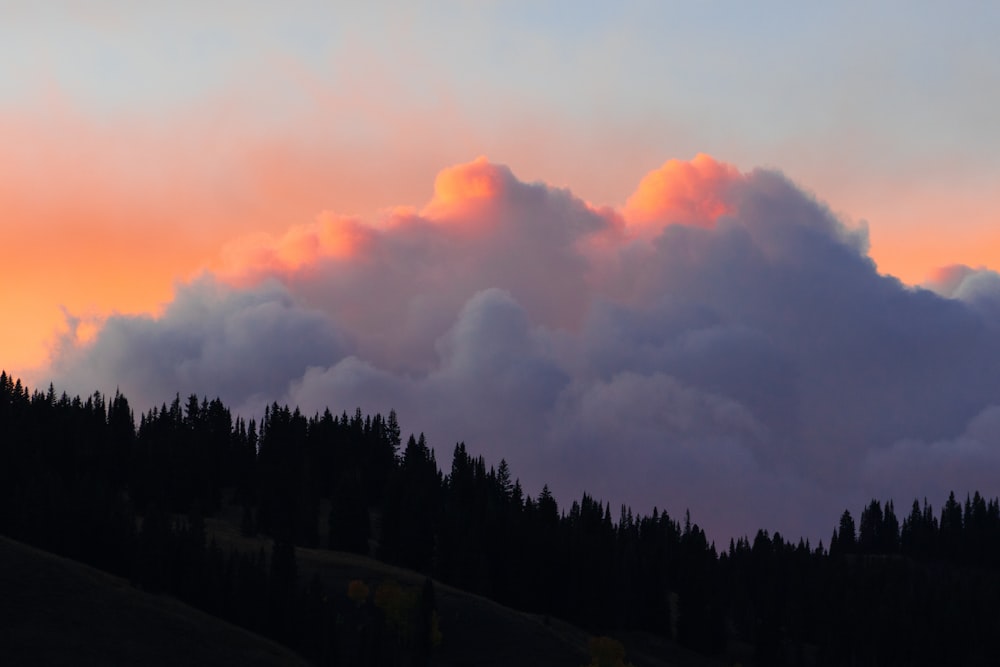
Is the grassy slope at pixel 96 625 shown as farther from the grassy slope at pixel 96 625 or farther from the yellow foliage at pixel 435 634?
the yellow foliage at pixel 435 634

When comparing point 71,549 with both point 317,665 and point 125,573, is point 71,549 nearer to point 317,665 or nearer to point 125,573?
point 125,573

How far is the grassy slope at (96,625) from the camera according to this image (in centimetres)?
14725

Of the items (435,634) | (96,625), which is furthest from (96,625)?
(435,634)

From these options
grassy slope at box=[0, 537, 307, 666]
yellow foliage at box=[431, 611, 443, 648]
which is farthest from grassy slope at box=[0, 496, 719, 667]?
yellow foliage at box=[431, 611, 443, 648]

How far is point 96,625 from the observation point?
6107 inches

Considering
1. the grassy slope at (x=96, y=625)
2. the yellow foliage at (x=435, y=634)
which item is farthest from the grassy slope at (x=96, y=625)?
the yellow foliage at (x=435, y=634)

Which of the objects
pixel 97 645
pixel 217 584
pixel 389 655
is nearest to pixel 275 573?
pixel 217 584

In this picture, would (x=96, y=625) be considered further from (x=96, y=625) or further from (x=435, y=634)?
(x=435, y=634)

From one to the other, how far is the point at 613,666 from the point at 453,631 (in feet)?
74.0

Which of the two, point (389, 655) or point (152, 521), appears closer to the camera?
point (389, 655)

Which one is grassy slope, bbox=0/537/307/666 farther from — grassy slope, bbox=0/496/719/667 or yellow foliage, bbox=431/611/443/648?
yellow foliage, bbox=431/611/443/648

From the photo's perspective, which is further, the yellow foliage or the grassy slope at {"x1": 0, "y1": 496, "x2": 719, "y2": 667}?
the yellow foliage

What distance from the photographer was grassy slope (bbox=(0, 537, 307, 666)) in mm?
147250

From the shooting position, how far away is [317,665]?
172750 mm
